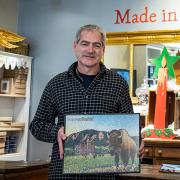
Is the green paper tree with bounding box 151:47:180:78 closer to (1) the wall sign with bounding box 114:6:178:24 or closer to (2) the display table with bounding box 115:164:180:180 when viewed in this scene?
(1) the wall sign with bounding box 114:6:178:24

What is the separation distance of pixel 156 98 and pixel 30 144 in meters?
1.92

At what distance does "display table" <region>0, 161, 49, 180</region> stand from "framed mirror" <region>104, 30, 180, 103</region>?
186 centimetres

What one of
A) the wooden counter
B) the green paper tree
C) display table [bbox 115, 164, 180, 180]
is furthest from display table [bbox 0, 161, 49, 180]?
the green paper tree

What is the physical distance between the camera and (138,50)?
161 inches

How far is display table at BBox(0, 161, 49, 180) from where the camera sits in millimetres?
2035

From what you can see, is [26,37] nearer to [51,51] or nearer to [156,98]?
[51,51]

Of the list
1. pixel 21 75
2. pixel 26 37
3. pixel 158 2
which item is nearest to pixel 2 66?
pixel 21 75

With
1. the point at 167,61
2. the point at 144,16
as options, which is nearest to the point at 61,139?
the point at 167,61

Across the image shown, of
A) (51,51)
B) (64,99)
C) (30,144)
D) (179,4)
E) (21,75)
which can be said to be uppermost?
(179,4)

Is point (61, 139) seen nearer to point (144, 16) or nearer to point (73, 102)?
point (73, 102)

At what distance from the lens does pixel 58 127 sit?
1703mm

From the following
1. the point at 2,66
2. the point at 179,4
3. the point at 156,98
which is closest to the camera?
the point at 156,98

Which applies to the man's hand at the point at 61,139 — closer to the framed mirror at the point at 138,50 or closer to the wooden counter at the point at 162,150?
the wooden counter at the point at 162,150

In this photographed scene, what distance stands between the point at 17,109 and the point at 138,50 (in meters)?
1.82
